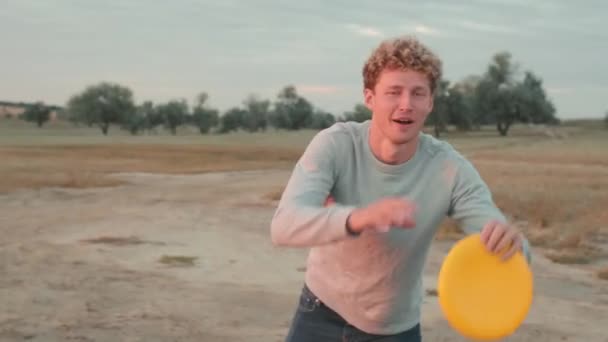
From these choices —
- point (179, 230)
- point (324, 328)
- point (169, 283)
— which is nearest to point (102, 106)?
point (179, 230)

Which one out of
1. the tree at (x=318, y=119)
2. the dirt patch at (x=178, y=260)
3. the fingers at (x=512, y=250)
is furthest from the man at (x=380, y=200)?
the tree at (x=318, y=119)

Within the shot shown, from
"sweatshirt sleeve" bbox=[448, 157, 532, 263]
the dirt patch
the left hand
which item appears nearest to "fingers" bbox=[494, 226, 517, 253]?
the left hand

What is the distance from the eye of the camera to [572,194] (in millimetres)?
21109

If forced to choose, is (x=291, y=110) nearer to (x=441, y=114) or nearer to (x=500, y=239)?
(x=441, y=114)

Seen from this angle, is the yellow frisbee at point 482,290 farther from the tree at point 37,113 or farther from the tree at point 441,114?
the tree at point 37,113

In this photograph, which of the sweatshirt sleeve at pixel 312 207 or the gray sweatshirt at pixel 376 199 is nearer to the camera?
the sweatshirt sleeve at pixel 312 207

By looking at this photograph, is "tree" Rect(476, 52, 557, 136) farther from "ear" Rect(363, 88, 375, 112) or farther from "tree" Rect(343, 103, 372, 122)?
"ear" Rect(363, 88, 375, 112)

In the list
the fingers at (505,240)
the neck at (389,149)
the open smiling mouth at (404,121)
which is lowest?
the fingers at (505,240)

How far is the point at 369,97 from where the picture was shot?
11.6 ft

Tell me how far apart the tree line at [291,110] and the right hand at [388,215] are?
77.5 metres

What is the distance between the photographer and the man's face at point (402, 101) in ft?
11.1

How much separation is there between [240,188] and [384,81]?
23.1m

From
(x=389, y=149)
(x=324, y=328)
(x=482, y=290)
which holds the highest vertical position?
(x=389, y=149)

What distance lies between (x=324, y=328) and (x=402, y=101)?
3.64 feet
